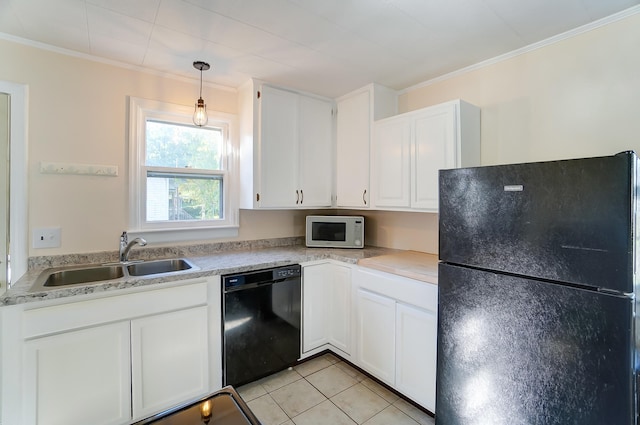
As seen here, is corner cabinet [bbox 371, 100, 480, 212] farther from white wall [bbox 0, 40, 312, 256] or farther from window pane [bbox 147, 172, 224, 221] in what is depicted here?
white wall [bbox 0, 40, 312, 256]

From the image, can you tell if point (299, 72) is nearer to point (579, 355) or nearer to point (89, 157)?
point (89, 157)

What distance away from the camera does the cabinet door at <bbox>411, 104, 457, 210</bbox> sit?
209 cm

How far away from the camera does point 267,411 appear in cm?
195

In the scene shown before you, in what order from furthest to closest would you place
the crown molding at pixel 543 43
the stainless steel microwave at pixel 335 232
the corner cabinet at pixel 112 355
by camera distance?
the stainless steel microwave at pixel 335 232 < the crown molding at pixel 543 43 < the corner cabinet at pixel 112 355

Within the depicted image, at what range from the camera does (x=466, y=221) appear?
148 centimetres

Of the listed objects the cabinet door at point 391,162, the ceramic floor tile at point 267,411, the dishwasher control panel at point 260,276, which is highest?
the cabinet door at point 391,162

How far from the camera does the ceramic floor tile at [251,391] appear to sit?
6.85 feet

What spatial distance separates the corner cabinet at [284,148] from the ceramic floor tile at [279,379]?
4.46ft

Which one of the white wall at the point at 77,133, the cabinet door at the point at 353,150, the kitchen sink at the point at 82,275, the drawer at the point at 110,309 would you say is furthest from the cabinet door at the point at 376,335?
the white wall at the point at 77,133

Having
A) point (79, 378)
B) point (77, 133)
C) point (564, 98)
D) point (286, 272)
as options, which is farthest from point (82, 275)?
point (564, 98)

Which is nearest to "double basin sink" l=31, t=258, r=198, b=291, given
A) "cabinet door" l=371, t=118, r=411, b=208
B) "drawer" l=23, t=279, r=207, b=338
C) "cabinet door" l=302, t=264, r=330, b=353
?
"drawer" l=23, t=279, r=207, b=338

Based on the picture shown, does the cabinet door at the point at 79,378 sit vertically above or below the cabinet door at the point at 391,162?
below

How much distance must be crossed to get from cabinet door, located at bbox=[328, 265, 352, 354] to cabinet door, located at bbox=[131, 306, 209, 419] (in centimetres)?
103

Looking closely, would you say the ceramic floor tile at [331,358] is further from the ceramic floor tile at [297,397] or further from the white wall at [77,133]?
the white wall at [77,133]
